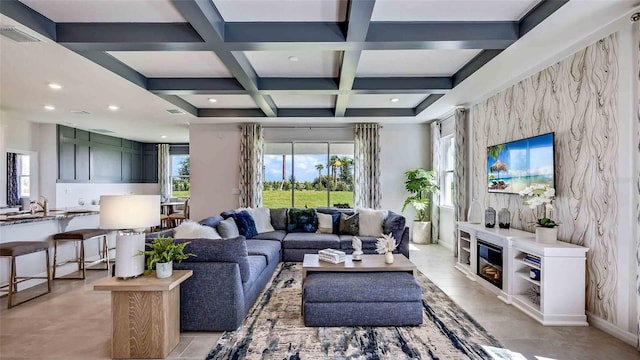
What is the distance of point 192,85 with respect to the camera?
15.8 feet

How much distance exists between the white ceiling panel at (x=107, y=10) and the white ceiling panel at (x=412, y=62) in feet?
6.96

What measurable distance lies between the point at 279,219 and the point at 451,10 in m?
4.29

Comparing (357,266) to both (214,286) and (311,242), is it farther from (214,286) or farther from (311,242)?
(311,242)

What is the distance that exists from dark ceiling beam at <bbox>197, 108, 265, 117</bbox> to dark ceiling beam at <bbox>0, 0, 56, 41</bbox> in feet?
11.8

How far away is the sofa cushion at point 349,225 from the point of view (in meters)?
5.53

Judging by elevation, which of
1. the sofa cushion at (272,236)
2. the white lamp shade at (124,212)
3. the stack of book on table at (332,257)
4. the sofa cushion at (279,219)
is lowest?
the sofa cushion at (272,236)

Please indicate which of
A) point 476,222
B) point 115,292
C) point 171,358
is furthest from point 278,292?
point 476,222

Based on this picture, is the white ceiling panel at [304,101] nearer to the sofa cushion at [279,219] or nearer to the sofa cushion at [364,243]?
the sofa cushion at [279,219]

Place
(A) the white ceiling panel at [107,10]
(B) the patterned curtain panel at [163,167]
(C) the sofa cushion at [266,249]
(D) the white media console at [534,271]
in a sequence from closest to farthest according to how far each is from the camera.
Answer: (A) the white ceiling panel at [107,10] < (D) the white media console at [534,271] < (C) the sofa cushion at [266,249] < (B) the patterned curtain panel at [163,167]

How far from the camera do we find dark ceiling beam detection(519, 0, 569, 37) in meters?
2.56

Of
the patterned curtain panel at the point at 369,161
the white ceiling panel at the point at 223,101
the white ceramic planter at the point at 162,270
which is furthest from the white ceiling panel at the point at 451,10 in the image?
the patterned curtain panel at the point at 369,161

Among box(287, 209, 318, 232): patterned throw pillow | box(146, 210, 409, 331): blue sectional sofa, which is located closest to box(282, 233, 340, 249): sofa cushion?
box(287, 209, 318, 232): patterned throw pillow

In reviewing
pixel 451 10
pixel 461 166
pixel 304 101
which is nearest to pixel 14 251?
pixel 304 101

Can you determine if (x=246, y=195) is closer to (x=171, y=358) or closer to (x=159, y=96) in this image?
(x=159, y=96)
